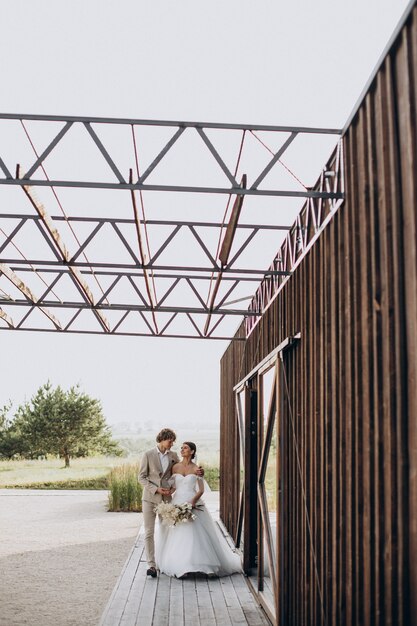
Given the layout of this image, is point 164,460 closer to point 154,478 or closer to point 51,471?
point 154,478

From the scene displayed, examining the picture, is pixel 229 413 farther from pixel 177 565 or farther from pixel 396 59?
pixel 396 59

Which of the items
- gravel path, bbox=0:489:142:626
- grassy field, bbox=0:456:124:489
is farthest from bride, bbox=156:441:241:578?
grassy field, bbox=0:456:124:489

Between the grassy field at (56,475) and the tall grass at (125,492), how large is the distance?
147 inches

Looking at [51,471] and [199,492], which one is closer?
[199,492]

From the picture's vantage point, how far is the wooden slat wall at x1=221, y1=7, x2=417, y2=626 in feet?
11.8

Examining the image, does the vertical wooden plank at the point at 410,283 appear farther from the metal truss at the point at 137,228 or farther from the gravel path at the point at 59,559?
the gravel path at the point at 59,559

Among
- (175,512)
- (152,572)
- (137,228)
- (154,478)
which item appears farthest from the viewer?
(154,478)

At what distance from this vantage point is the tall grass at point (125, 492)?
18594mm

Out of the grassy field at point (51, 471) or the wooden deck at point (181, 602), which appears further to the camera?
the grassy field at point (51, 471)

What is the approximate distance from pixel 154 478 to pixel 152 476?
0.04 metres

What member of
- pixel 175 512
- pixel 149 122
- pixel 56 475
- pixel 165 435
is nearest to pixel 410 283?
pixel 149 122

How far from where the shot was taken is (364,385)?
435cm

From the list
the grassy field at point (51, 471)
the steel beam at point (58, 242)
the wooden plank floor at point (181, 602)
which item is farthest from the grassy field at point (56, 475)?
the wooden plank floor at point (181, 602)

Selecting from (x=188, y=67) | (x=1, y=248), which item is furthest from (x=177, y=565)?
(x=188, y=67)
